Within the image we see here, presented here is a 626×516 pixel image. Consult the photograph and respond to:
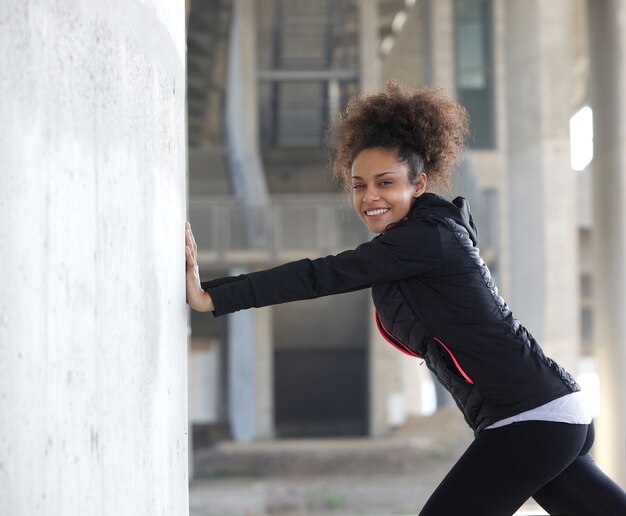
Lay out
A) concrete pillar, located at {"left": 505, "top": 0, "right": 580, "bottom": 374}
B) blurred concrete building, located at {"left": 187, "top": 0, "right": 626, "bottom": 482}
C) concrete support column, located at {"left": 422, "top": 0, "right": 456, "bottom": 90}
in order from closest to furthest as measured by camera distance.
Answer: blurred concrete building, located at {"left": 187, "top": 0, "right": 626, "bottom": 482} → concrete pillar, located at {"left": 505, "top": 0, "right": 580, "bottom": 374} → concrete support column, located at {"left": 422, "top": 0, "right": 456, "bottom": 90}

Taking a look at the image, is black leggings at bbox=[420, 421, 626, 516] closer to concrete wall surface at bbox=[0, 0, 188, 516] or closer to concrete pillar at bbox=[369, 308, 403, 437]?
concrete wall surface at bbox=[0, 0, 188, 516]

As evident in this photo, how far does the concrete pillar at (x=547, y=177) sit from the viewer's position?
25.6 m

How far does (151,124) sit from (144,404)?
26.5 inches

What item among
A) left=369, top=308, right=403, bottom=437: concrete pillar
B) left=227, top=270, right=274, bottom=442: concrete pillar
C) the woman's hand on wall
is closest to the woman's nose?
the woman's hand on wall

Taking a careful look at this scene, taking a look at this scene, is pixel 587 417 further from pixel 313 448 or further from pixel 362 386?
pixel 362 386

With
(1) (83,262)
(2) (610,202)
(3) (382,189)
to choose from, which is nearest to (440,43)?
(2) (610,202)

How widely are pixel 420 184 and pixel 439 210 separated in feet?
0.60

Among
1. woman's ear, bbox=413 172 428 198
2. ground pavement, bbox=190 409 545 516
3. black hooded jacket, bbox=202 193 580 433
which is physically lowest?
ground pavement, bbox=190 409 545 516

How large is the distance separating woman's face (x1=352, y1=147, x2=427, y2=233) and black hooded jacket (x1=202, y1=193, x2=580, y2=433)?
131 mm

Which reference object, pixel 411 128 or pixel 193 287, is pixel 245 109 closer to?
pixel 411 128

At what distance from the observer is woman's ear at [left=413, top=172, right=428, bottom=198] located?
10.7ft

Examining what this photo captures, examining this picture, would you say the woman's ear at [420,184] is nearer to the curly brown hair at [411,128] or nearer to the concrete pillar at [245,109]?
the curly brown hair at [411,128]

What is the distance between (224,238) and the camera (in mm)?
24172

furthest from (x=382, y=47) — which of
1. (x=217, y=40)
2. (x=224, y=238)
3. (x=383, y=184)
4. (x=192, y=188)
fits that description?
(x=383, y=184)
